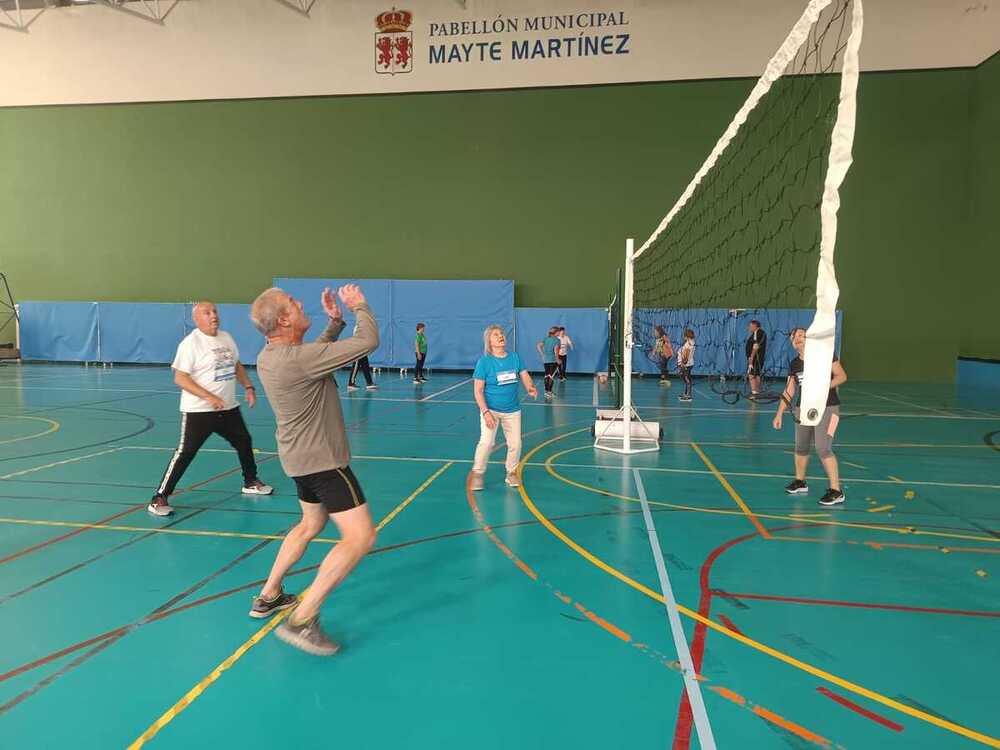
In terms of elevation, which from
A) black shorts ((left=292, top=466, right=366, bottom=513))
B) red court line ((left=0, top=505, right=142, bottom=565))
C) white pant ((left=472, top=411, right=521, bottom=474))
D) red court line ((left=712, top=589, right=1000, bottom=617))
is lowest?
red court line ((left=712, top=589, right=1000, bottom=617))

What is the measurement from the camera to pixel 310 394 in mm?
3322

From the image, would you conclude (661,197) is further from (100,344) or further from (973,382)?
(100,344)

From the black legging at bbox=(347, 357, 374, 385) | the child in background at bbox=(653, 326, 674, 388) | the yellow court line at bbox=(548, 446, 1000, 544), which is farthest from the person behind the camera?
the child in background at bbox=(653, 326, 674, 388)

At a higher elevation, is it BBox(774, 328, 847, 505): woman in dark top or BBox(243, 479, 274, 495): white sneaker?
BBox(774, 328, 847, 505): woman in dark top

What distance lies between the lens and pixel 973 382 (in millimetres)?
18484

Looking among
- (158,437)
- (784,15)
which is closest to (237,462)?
(158,437)

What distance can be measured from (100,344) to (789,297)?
77.0ft

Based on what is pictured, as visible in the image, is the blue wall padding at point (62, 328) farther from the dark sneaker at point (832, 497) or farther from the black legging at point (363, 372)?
the dark sneaker at point (832, 497)

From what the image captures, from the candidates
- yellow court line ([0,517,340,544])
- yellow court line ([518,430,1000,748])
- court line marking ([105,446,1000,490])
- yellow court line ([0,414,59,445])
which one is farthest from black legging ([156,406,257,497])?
yellow court line ([0,414,59,445])

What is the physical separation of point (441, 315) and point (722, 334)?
9029 mm

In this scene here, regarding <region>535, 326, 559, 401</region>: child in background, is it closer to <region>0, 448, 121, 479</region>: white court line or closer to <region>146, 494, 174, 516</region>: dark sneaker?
<region>0, 448, 121, 479</region>: white court line

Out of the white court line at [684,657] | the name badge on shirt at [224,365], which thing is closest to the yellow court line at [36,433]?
the name badge on shirt at [224,365]

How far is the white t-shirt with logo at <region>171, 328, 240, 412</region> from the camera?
5816 mm

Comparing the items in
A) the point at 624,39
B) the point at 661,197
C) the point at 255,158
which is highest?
the point at 624,39
